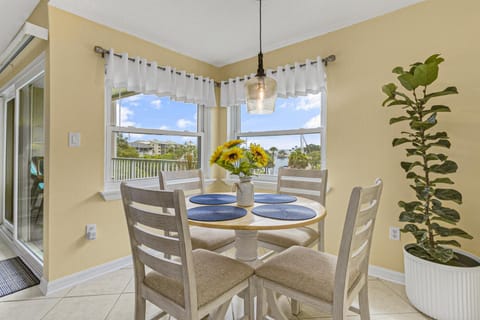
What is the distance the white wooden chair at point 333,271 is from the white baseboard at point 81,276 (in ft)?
5.42

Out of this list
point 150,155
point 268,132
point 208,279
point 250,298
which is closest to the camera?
point 208,279

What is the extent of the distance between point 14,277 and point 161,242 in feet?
6.96

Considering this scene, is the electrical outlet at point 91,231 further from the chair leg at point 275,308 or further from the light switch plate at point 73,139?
the chair leg at point 275,308

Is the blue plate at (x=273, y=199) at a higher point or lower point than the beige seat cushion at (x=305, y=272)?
higher

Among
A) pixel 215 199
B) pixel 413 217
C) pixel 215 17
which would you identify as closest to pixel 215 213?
pixel 215 199

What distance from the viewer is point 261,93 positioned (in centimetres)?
165

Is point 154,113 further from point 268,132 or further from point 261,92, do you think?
point 261,92

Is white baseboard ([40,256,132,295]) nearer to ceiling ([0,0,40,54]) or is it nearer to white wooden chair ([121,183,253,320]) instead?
white wooden chair ([121,183,253,320])

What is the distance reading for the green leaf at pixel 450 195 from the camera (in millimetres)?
1606

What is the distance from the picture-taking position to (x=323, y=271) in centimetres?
121

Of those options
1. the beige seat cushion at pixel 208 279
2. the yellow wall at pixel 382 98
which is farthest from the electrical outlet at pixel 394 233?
the beige seat cushion at pixel 208 279

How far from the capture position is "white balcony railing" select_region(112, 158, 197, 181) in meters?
2.49

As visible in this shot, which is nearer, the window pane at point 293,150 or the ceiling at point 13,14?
the ceiling at point 13,14

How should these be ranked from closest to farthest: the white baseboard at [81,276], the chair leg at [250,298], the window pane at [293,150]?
the chair leg at [250,298]
the white baseboard at [81,276]
the window pane at [293,150]
